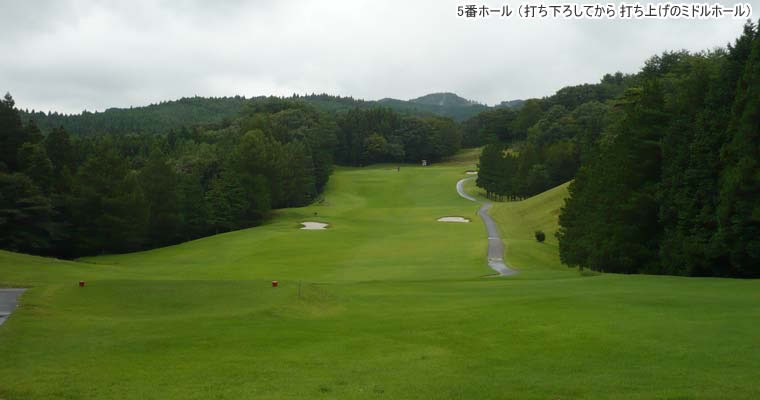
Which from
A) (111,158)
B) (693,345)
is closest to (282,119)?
(111,158)

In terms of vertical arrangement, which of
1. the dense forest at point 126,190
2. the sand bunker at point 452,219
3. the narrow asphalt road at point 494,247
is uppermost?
the dense forest at point 126,190

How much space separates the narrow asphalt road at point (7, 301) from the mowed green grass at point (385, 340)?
1.67 feet

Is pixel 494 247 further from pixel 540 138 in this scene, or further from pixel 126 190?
pixel 540 138

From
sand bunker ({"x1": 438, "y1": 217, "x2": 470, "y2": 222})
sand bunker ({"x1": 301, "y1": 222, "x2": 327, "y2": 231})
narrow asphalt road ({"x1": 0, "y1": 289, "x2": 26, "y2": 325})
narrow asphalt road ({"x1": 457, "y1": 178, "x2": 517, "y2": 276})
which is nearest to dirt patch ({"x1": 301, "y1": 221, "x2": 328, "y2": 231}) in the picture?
sand bunker ({"x1": 301, "y1": 222, "x2": 327, "y2": 231})

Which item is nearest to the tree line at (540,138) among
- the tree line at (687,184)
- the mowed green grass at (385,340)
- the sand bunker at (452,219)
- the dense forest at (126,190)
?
the tree line at (687,184)

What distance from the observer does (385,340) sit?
15164 millimetres

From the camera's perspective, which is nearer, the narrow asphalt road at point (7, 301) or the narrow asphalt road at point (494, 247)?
the narrow asphalt road at point (7, 301)

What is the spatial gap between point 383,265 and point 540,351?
101ft

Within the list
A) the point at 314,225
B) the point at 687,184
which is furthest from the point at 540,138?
the point at 687,184

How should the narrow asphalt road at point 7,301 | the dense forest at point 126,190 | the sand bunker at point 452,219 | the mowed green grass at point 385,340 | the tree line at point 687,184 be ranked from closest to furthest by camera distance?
the mowed green grass at point 385,340 → the narrow asphalt road at point 7,301 → the tree line at point 687,184 → the dense forest at point 126,190 → the sand bunker at point 452,219

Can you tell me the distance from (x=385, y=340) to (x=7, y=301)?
1347 centimetres

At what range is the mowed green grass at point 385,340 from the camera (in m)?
11.1

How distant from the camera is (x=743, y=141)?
93.5 feet

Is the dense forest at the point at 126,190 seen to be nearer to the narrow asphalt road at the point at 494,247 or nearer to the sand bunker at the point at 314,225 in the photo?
the sand bunker at the point at 314,225
